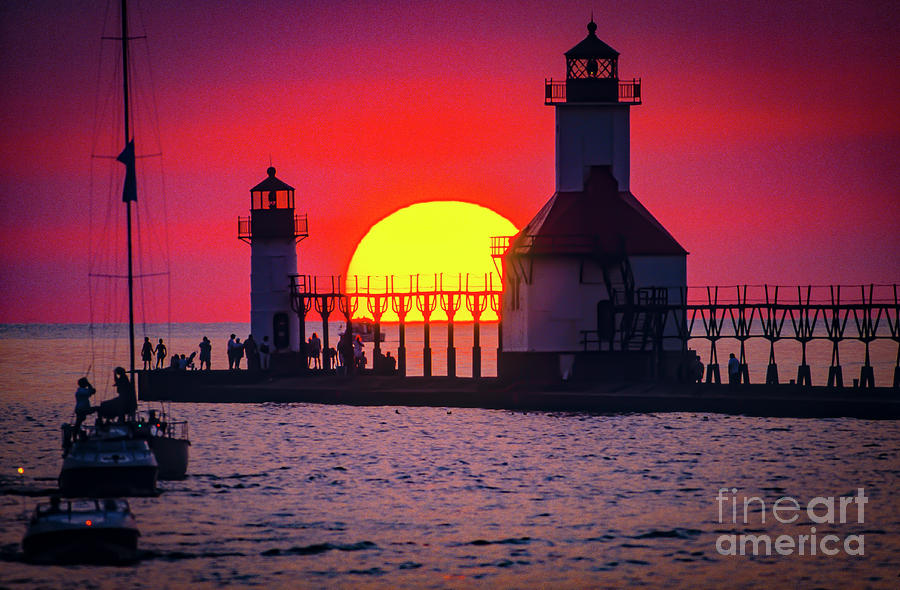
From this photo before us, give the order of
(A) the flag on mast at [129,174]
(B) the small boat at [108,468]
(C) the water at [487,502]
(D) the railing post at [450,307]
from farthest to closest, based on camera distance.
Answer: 1. (D) the railing post at [450,307]
2. (A) the flag on mast at [129,174]
3. (B) the small boat at [108,468]
4. (C) the water at [487,502]

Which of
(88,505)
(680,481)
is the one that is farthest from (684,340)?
(88,505)

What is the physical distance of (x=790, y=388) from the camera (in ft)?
174

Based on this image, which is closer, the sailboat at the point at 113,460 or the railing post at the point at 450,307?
the sailboat at the point at 113,460

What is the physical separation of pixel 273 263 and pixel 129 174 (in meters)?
25.5

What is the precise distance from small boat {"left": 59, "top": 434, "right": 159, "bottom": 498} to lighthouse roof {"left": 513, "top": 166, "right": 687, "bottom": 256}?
29635 mm

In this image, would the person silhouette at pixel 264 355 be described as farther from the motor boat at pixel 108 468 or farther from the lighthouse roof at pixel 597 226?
the motor boat at pixel 108 468

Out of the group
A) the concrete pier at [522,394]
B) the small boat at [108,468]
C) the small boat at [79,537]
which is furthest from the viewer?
the concrete pier at [522,394]

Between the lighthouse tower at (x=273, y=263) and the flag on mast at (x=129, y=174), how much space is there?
25226 mm

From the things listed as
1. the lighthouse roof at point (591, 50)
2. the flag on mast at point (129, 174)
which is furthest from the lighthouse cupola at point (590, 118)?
the flag on mast at point (129, 174)

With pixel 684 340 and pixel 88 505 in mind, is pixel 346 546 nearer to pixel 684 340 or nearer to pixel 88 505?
pixel 88 505

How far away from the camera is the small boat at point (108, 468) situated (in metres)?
30.6

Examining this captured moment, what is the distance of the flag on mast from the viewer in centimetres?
4269

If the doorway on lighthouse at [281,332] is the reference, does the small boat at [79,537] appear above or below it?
below

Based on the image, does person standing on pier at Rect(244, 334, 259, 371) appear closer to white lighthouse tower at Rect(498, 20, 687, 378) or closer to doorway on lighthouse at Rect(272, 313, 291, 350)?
doorway on lighthouse at Rect(272, 313, 291, 350)
